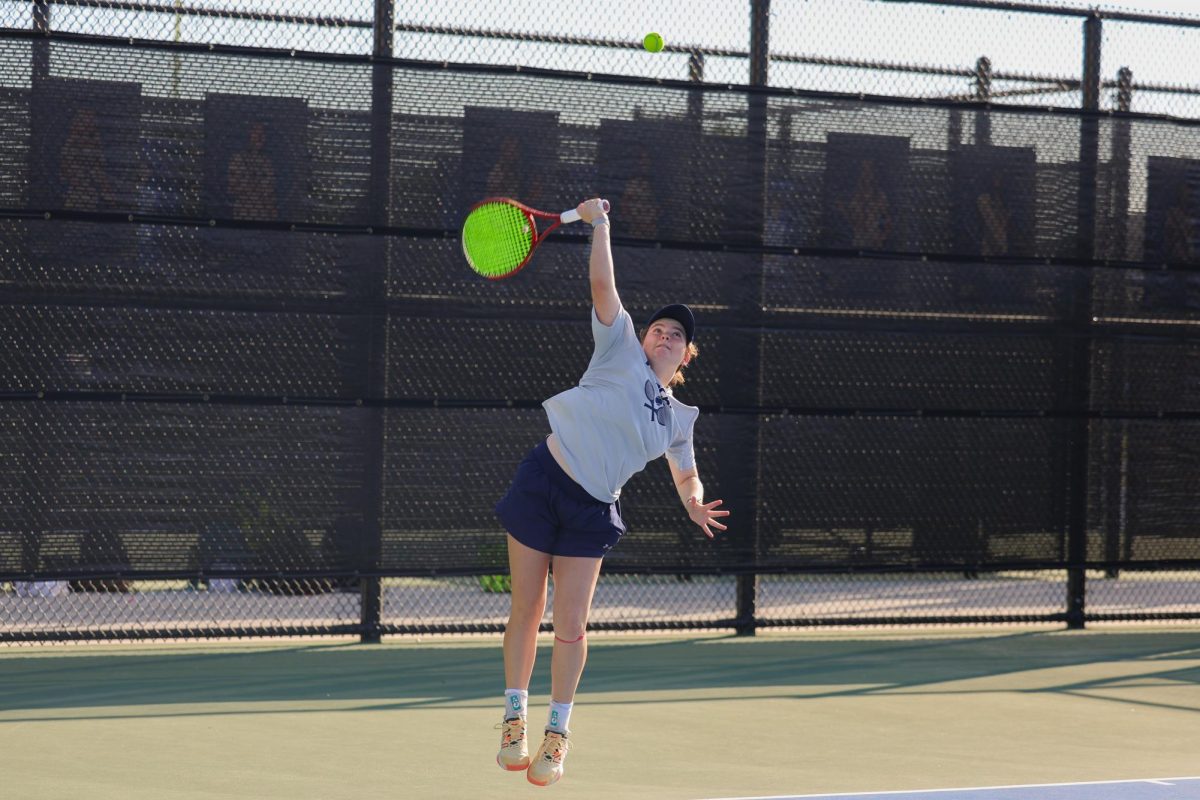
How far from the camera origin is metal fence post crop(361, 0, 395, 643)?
8164mm

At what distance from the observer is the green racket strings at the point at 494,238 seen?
555 centimetres

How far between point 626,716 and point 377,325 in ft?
8.27

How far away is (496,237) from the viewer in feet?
18.4

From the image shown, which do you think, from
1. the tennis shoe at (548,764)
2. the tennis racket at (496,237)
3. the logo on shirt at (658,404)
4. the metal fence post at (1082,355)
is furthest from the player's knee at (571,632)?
the metal fence post at (1082,355)

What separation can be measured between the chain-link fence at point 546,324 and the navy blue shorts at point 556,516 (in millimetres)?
3174

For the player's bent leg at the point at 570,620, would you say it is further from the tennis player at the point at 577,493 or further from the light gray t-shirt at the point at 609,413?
the light gray t-shirt at the point at 609,413

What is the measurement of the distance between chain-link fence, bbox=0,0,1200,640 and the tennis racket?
2.62m

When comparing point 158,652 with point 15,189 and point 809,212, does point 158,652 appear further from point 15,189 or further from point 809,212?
point 809,212

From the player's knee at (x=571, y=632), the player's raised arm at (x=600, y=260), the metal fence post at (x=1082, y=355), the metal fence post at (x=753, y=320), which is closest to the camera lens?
the player's raised arm at (x=600, y=260)

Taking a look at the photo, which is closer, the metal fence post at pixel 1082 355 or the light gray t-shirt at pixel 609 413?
the light gray t-shirt at pixel 609 413

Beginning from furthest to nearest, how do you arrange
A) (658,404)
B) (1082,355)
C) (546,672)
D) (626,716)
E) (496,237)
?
(1082,355), (546,672), (626,716), (496,237), (658,404)

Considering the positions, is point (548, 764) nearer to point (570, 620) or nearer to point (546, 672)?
point (570, 620)

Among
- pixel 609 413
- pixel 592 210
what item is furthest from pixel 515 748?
pixel 592 210

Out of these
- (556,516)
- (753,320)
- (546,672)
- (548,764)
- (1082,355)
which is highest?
(753,320)
